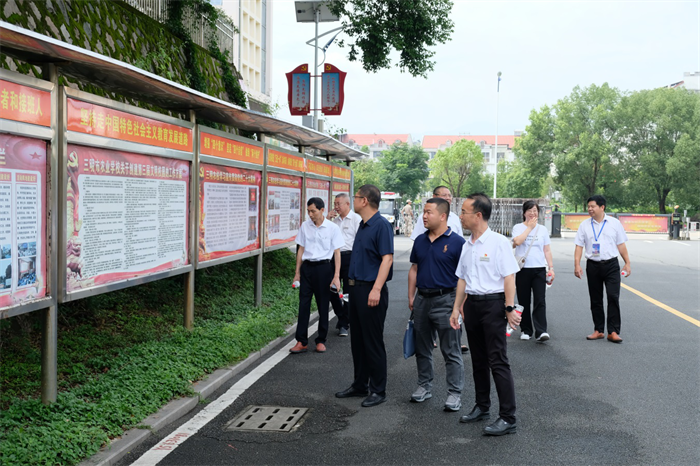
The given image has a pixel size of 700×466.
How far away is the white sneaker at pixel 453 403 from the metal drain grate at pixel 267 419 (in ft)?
3.64

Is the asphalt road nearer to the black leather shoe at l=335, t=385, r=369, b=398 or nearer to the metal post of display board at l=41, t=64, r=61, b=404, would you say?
the black leather shoe at l=335, t=385, r=369, b=398

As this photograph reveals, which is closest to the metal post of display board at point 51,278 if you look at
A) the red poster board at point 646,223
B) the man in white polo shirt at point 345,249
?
the man in white polo shirt at point 345,249

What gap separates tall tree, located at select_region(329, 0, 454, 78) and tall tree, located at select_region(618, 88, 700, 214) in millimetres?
47798

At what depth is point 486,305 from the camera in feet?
16.5

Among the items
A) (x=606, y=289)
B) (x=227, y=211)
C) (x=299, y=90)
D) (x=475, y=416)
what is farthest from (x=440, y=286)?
(x=299, y=90)

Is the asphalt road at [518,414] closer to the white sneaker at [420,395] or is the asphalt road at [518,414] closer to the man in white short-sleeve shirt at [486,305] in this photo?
the white sneaker at [420,395]

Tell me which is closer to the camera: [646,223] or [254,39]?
[646,223]

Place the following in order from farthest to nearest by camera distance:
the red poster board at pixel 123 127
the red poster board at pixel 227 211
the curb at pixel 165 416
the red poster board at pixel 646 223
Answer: the red poster board at pixel 646 223, the red poster board at pixel 227 211, the red poster board at pixel 123 127, the curb at pixel 165 416

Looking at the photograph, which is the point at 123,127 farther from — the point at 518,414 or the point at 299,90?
the point at 299,90

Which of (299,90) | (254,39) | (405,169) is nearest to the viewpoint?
(299,90)

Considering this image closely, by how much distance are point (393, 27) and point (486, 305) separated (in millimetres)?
13377

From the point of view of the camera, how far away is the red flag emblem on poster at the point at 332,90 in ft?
55.1

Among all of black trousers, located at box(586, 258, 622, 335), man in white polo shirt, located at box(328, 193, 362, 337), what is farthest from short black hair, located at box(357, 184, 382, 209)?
black trousers, located at box(586, 258, 622, 335)

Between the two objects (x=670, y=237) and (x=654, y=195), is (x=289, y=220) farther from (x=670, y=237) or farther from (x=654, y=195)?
(x=654, y=195)
